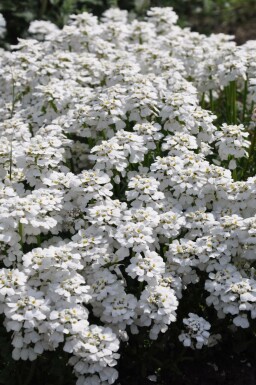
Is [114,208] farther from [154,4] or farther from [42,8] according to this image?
Answer: [154,4]

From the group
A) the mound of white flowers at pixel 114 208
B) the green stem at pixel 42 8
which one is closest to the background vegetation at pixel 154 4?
the green stem at pixel 42 8

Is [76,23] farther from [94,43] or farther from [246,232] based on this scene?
[246,232]

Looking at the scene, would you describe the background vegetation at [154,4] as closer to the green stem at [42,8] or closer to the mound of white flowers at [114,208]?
the green stem at [42,8]

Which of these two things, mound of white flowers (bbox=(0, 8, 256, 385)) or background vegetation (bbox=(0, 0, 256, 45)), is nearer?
mound of white flowers (bbox=(0, 8, 256, 385))

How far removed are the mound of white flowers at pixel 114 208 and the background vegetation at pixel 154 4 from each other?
181 centimetres

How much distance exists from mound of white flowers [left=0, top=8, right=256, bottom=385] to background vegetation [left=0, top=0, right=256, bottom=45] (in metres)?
1.81

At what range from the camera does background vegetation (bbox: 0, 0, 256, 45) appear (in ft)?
21.9

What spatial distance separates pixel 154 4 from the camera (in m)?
7.20

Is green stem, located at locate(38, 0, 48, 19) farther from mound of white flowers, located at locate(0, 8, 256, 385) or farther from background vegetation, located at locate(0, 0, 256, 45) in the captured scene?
mound of white flowers, located at locate(0, 8, 256, 385)

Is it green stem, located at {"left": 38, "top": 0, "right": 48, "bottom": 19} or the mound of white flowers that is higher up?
green stem, located at {"left": 38, "top": 0, "right": 48, "bottom": 19}

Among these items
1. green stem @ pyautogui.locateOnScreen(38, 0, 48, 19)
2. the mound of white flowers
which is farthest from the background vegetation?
the mound of white flowers

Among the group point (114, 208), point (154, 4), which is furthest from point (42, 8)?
point (114, 208)

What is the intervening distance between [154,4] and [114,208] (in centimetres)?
401

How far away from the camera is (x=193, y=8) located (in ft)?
26.1
